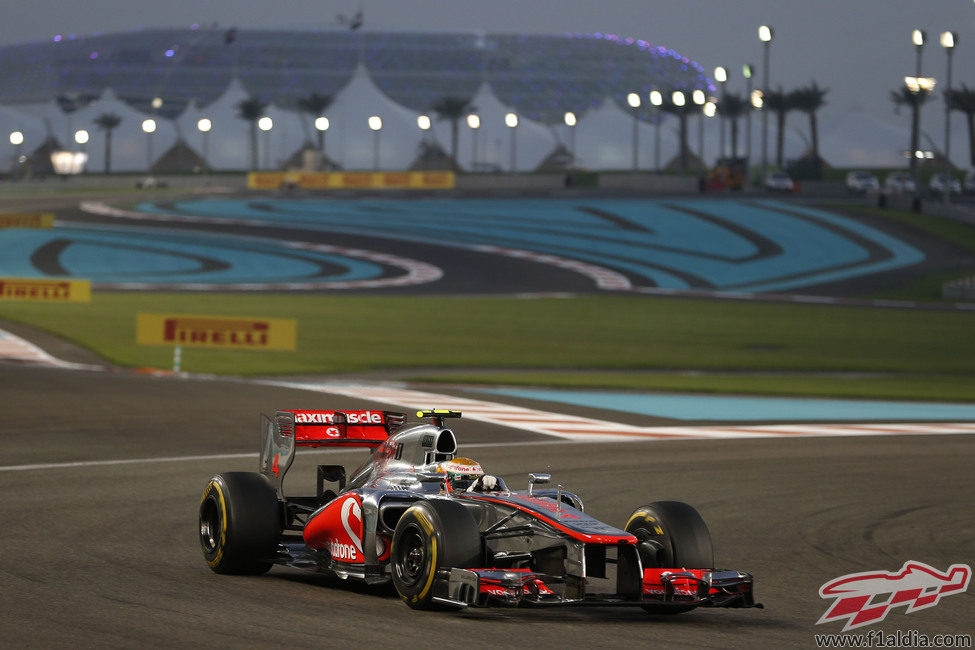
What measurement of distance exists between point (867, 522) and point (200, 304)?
37073 millimetres

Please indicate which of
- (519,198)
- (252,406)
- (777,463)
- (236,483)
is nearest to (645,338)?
(252,406)

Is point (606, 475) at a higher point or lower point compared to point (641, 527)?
lower

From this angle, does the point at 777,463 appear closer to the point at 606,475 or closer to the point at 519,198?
the point at 606,475

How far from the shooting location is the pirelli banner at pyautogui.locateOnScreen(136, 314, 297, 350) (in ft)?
106

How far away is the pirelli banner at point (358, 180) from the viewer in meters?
110

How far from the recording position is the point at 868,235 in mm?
74812

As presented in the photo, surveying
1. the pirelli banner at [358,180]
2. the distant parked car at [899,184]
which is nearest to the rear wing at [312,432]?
the distant parked car at [899,184]

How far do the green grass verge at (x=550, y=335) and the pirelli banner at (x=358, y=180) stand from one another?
56427 millimetres

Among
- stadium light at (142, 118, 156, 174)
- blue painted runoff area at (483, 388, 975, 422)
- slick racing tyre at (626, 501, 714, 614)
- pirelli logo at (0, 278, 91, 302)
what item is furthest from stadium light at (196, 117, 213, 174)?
slick racing tyre at (626, 501, 714, 614)

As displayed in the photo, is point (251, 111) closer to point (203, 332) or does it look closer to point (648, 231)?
point (648, 231)

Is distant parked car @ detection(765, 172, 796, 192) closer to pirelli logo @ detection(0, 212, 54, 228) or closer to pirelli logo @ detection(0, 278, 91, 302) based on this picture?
pirelli logo @ detection(0, 212, 54, 228)

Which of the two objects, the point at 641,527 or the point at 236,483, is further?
the point at 236,483

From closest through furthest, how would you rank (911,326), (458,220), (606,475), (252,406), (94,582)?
1. (94,582)
2. (606,475)
3. (252,406)
4. (911,326)
5. (458,220)
